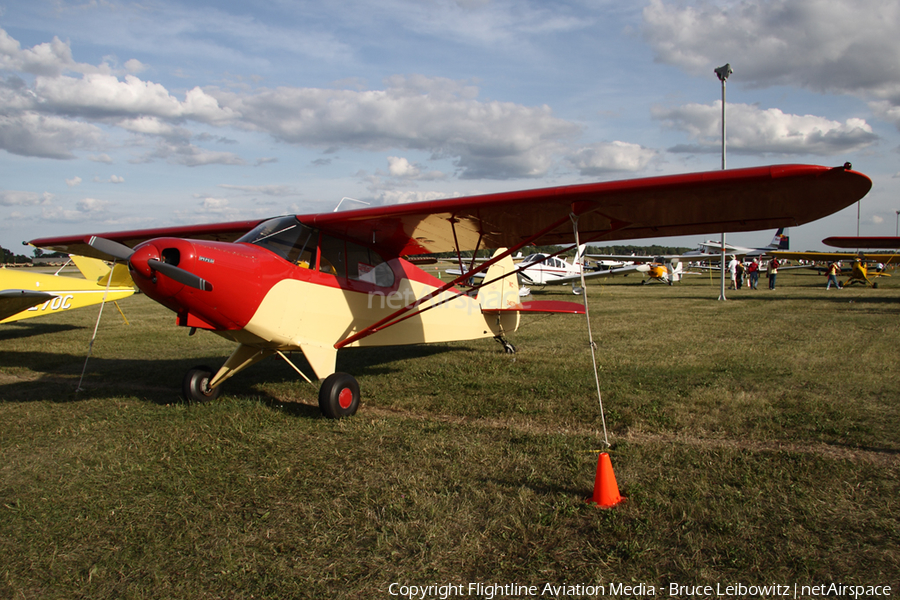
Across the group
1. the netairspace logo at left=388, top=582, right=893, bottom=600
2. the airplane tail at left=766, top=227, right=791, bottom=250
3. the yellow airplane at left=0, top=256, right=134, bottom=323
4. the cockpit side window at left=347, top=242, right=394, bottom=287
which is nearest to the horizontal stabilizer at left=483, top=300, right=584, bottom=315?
the cockpit side window at left=347, top=242, right=394, bottom=287

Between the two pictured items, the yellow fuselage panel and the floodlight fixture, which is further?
the floodlight fixture

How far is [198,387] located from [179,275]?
206 centimetres

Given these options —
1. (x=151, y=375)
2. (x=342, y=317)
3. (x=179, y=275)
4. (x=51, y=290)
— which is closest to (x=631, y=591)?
(x=179, y=275)

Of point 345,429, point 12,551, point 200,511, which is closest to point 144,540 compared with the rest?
point 200,511

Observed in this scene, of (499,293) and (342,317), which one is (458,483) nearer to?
(342,317)

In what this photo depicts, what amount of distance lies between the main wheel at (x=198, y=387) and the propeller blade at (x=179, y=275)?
1.85 m

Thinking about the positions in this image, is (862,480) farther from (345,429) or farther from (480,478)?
(345,429)

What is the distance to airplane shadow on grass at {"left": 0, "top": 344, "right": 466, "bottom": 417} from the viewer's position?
255 inches

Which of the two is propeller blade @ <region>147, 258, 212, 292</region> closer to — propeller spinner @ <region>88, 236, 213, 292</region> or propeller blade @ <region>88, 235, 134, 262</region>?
propeller spinner @ <region>88, 236, 213, 292</region>

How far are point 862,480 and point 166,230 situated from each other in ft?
28.3

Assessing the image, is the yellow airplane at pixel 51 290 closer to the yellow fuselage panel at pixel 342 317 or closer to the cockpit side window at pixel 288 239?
the cockpit side window at pixel 288 239

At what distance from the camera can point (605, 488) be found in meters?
3.29

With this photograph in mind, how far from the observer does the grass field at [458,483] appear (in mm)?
2648

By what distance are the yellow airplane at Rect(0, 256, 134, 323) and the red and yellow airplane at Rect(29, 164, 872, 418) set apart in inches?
204
